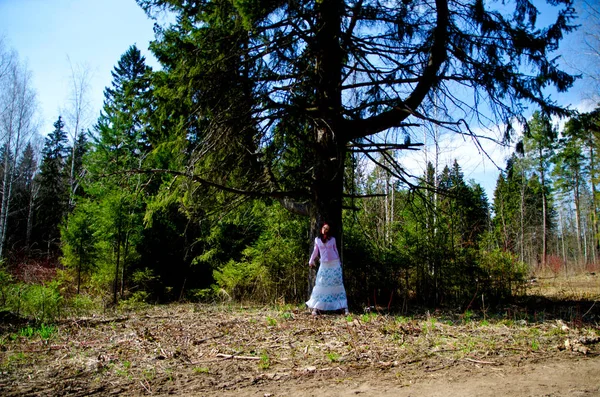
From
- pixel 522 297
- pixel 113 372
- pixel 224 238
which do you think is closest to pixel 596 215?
pixel 522 297

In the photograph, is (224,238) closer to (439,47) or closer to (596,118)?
(439,47)

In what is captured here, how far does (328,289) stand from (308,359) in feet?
9.41

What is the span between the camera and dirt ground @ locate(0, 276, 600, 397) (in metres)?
3.50

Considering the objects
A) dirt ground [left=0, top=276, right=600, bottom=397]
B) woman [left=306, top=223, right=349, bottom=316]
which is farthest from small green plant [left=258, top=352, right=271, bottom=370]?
woman [left=306, top=223, right=349, bottom=316]

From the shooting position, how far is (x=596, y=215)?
97.8 ft

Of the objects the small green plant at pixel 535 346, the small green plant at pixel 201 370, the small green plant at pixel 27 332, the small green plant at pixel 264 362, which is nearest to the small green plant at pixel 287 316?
the small green plant at pixel 264 362

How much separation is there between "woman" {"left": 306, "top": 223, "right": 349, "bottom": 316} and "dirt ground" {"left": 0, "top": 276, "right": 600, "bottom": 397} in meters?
0.86

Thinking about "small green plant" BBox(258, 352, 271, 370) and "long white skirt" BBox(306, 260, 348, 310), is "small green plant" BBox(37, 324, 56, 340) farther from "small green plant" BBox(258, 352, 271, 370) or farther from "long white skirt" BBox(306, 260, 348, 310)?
"long white skirt" BBox(306, 260, 348, 310)

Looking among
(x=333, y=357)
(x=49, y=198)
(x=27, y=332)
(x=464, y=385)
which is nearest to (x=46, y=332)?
(x=27, y=332)

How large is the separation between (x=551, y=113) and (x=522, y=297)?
647 centimetres

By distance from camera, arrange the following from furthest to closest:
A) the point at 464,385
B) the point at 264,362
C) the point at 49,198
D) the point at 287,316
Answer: the point at 49,198 < the point at 287,316 < the point at 264,362 < the point at 464,385

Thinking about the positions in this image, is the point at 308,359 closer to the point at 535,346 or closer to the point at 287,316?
the point at 287,316

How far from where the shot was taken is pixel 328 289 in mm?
7109

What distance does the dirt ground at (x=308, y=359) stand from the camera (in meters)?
3.50
